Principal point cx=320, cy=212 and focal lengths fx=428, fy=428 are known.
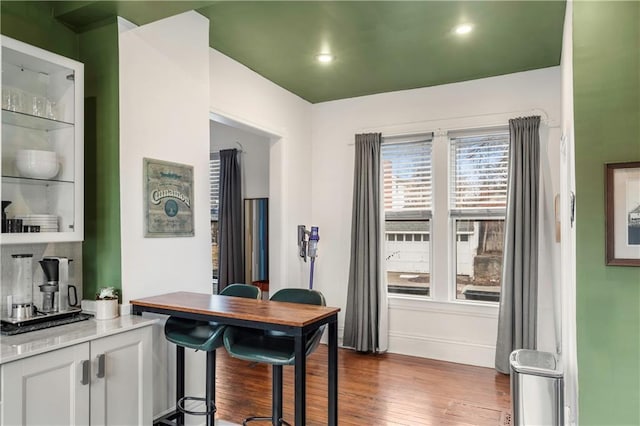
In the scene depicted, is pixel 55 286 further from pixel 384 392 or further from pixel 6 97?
pixel 384 392

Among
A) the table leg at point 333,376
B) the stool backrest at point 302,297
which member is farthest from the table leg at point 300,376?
the stool backrest at point 302,297

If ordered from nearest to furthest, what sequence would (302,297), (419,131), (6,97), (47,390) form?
(47,390) → (6,97) → (302,297) → (419,131)

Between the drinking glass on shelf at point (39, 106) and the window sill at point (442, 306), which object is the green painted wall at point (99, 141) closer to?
the drinking glass on shelf at point (39, 106)

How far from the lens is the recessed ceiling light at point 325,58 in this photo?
387cm

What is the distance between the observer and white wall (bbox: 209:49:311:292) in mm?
4066

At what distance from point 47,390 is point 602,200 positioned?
8.98 feet

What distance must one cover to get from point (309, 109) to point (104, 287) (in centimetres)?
347

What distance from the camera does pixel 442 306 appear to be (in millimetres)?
4691

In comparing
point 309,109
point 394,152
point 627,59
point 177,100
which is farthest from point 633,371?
point 309,109

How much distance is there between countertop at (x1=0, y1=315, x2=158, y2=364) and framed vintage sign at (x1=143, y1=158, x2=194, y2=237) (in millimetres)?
602

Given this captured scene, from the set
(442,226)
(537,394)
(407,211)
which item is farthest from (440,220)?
(537,394)

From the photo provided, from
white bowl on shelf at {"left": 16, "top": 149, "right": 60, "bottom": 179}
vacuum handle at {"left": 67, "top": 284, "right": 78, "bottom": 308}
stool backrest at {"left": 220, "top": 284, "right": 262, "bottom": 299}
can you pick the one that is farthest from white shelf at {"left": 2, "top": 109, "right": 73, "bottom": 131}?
stool backrest at {"left": 220, "top": 284, "right": 262, "bottom": 299}

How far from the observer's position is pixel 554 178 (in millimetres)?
4121

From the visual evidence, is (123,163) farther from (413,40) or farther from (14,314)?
(413,40)
